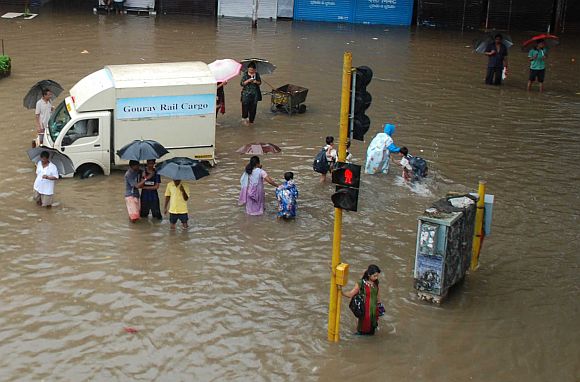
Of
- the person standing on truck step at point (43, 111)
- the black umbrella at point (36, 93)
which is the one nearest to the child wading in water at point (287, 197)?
the person standing on truck step at point (43, 111)

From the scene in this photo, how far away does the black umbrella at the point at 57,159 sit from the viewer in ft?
51.6

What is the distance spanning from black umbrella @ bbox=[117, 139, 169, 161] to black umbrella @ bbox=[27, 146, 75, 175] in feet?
3.29

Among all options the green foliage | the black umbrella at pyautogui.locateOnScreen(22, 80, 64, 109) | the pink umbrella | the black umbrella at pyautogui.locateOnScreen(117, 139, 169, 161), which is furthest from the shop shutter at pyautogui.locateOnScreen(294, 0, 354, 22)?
the black umbrella at pyautogui.locateOnScreen(117, 139, 169, 161)

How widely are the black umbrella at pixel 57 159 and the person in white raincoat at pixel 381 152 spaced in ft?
20.2

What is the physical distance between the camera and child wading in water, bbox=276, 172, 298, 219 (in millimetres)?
15852

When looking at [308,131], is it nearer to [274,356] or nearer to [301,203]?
[301,203]

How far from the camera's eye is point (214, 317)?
12.4 m

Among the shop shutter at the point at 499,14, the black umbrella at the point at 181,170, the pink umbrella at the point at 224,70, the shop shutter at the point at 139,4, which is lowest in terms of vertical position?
the black umbrella at the point at 181,170

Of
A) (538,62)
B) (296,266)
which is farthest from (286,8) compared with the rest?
(296,266)

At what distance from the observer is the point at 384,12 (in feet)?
123

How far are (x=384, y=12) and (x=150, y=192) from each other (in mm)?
24130

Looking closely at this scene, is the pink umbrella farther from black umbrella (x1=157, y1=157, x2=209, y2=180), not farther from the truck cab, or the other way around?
black umbrella (x1=157, y1=157, x2=209, y2=180)

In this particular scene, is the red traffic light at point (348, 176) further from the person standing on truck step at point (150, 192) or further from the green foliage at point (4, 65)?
the green foliage at point (4, 65)

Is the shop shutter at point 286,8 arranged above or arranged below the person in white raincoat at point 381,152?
above
